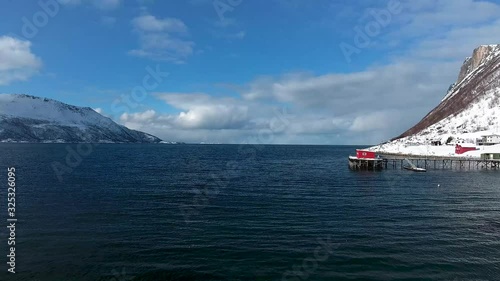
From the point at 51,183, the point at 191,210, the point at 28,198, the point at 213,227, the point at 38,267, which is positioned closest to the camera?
the point at 38,267

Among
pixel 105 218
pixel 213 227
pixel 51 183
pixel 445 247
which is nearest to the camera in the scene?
pixel 445 247

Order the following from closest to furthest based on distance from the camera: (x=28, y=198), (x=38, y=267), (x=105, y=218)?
(x=38, y=267) → (x=105, y=218) → (x=28, y=198)

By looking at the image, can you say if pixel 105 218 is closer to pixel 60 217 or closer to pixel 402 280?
pixel 60 217

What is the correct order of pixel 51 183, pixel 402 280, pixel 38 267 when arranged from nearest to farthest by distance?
pixel 402 280, pixel 38 267, pixel 51 183

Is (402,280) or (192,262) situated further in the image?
(192,262)

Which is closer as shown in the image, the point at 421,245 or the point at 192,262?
the point at 192,262

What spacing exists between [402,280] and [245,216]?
20179 millimetres

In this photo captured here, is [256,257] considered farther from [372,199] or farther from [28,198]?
[28,198]

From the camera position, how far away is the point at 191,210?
43469 millimetres

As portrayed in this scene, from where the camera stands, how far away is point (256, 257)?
1040 inches

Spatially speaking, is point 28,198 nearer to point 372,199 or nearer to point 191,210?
point 191,210

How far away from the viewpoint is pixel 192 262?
2553cm

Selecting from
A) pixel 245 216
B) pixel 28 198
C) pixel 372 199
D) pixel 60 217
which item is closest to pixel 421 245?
pixel 245 216

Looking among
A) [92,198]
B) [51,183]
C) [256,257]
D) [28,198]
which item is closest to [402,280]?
[256,257]
